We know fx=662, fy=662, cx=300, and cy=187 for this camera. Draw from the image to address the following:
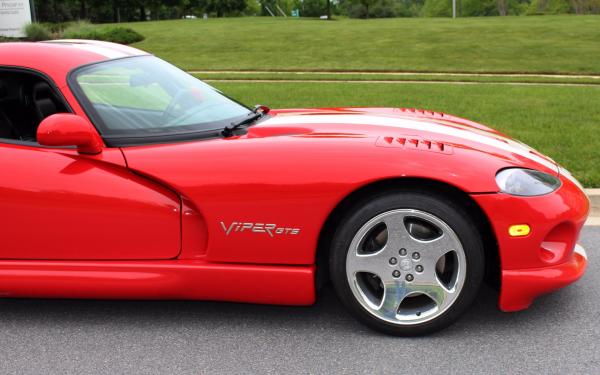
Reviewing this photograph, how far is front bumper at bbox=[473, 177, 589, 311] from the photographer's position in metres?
2.82

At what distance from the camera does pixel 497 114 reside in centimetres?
938

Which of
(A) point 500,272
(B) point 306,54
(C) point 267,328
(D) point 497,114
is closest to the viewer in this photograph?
(A) point 500,272

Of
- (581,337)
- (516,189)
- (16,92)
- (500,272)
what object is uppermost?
(16,92)

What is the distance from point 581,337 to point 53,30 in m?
31.7

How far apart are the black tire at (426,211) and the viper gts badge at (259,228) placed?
210mm

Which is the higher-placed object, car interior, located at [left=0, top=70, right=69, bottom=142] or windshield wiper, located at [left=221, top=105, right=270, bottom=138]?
car interior, located at [left=0, top=70, right=69, bottom=142]

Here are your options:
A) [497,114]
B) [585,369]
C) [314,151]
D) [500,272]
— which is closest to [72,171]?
[314,151]

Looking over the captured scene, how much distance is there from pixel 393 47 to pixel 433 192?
75.4 feet

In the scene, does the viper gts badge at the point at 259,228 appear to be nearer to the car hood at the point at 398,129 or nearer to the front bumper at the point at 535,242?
the car hood at the point at 398,129

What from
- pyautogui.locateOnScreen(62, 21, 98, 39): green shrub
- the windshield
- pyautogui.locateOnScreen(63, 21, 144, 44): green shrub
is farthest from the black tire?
pyautogui.locateOnScreen(63, 21, 144, 44): green shrub

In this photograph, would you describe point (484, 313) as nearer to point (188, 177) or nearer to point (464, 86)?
point (188, 177)

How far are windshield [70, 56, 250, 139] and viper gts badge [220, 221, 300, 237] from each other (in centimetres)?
57

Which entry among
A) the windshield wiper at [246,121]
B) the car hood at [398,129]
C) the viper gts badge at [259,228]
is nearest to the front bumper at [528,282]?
the car hood at [398,129]

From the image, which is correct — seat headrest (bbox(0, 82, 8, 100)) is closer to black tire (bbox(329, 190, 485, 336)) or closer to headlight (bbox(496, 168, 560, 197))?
black tire (bbox(329, 190, 485, 336))
